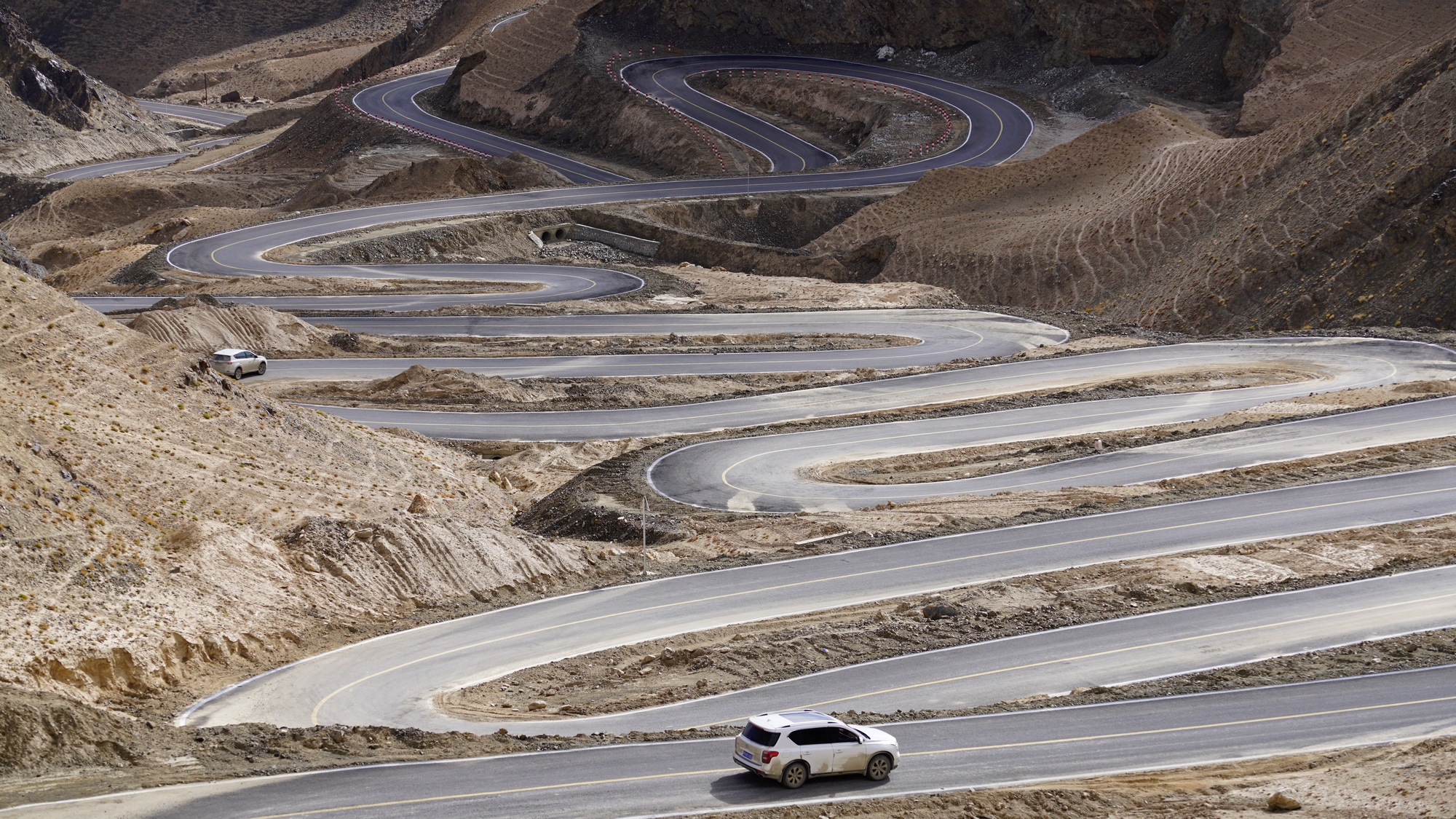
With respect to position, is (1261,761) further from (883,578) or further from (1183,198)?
(1183,198)

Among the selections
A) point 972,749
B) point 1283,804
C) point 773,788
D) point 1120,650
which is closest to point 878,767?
point 773,788

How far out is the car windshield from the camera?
17719 millimetres

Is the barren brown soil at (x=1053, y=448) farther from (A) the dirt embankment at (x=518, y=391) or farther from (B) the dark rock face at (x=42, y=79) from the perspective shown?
(B) the dark rock face at (x=42, y=79)

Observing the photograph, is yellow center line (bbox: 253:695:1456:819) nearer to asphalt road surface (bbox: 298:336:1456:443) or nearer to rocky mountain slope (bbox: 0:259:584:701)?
rocky mountain slope (bbox: 0:259:584:701)

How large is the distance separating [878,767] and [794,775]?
1.21 meters

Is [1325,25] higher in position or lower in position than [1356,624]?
higher

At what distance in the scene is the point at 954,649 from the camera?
939 inches

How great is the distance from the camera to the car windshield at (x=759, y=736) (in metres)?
17.7

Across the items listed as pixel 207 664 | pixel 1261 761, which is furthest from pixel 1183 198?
pixel 207 664

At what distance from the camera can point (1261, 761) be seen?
19453 millimetres

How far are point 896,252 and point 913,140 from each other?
66.7ft

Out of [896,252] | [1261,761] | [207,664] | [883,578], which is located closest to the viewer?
[1261,761]

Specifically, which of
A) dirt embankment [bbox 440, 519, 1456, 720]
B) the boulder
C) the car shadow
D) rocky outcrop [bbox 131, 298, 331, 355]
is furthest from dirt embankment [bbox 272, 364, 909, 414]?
the boulder

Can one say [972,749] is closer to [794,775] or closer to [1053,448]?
[794,775]
